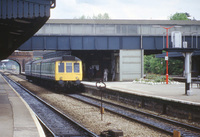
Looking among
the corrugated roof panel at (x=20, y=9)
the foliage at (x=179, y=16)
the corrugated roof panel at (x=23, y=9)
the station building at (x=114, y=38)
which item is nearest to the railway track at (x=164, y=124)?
the corrugated roof panel at (x=23, y=9)

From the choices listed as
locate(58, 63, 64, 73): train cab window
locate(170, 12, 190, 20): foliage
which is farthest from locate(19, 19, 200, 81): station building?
locate(170, 12, 190, 20): foliage

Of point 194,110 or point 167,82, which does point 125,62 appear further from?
point 194,110

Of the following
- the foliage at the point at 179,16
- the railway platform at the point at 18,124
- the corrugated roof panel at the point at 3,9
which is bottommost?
the railway platform at the point at 18,124

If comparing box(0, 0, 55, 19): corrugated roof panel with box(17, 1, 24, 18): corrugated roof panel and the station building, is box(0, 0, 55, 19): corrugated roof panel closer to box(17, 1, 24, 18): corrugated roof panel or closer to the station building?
box(17, 1, 24, 18): corrugated roof panel

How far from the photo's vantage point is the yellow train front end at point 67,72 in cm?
2275

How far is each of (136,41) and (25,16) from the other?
24123 millimetres

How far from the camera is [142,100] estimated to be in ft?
49.4

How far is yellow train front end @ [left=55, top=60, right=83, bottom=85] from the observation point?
22.8 meters

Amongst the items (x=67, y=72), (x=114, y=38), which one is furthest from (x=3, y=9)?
(x=114, y=38)

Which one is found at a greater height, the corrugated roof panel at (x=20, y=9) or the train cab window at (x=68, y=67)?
the corrugated roof panel at (x=20, y=9)

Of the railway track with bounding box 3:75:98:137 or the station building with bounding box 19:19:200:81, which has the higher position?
the station building with bounding box 19:19:200:81

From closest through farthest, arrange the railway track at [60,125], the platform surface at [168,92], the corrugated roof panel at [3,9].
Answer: the corrugated roof panel at [3,9]
the railway track at [60,125]
the platform surface at [168,92]

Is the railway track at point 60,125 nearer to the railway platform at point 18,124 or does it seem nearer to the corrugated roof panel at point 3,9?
the railway platform at point 18,124

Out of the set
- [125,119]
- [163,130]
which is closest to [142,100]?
[125,119]
